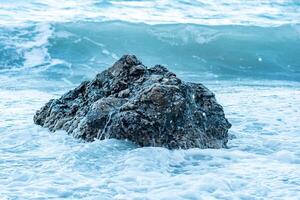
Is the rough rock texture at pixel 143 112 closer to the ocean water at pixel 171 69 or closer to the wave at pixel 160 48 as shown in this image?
the ocean water at pixel 171 69

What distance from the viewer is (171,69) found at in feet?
45.6

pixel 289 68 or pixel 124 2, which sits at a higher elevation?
pixel 124 2

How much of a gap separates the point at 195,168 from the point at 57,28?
39.0 ft

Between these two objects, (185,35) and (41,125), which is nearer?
(41,125)

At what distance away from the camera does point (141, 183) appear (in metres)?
4.35

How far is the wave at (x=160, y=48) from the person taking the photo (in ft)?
44.0

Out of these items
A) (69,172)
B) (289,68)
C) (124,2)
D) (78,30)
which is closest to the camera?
(69,172)

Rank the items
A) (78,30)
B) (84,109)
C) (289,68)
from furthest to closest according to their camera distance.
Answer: (78,30) < (289,68) < (84,109)

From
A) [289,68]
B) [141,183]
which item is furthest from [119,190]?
[289,68]

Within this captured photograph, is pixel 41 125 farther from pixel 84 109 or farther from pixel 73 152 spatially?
pixel 73 152

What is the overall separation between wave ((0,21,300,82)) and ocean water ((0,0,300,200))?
3cm

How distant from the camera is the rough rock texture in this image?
17.1 feet

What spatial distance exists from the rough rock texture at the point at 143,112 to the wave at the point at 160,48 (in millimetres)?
5882

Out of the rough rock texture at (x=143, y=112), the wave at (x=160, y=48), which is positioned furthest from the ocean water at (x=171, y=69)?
the rough rock texture at (x=143, y=112)
